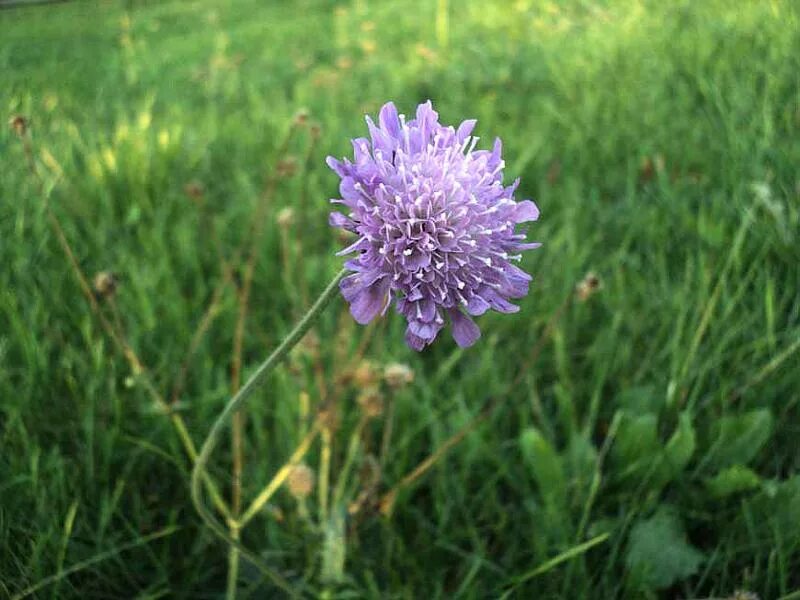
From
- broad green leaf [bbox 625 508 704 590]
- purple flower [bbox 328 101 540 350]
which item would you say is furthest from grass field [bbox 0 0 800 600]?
purple flower [bbox 328 101 540 350]

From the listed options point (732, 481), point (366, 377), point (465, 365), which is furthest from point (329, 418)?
point (732, 481)

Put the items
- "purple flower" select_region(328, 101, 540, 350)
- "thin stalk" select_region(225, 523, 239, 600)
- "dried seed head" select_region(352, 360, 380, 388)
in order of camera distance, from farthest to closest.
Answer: "dried seed head" select_region(352, 360, 380, 388) → "thin stalk" select_region(225, 523, 239, 600) → "purple flower" select_region(328, 101, 540, 350)

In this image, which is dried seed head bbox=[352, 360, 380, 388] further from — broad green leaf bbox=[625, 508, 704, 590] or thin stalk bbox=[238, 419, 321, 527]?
broad green leaf bbox=[625, 508, 704, 590]

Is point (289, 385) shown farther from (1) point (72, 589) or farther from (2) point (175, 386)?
(1) point (72, 589)

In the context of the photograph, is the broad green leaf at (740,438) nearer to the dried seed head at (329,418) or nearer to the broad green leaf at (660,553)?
the broad green leaf at (660,553)

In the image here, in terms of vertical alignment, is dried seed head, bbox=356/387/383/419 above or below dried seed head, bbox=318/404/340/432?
above

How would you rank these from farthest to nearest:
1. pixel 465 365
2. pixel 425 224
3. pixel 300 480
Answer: pixel 465 365 < pixel 300 480 < pixel 425 224

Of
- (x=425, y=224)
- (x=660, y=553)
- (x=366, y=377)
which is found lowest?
(x=660, y=553)

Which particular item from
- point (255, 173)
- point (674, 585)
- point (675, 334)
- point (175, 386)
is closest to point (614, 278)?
point (675, 334)

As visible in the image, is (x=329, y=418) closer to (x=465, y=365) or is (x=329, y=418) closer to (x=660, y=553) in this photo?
(x=465, y=365)
